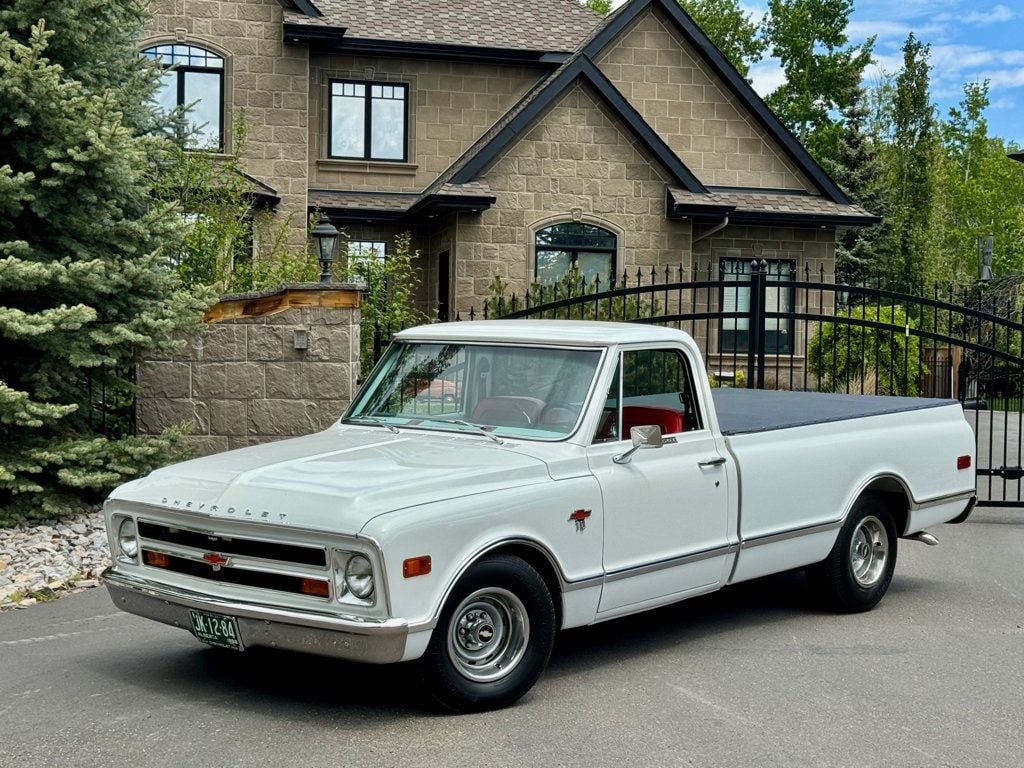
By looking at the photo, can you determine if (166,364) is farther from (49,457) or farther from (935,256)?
(935,256)

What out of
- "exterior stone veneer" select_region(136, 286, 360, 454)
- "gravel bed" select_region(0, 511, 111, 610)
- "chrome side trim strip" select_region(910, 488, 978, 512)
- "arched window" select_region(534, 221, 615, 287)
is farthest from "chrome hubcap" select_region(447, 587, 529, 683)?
"arched window" select_region(534, 221, 615, 287)

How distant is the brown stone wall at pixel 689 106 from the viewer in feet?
84.9

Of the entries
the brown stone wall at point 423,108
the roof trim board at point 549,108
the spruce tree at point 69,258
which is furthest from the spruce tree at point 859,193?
the spruce tree at point 69,258

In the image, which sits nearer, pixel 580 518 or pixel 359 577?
pixel 359 577

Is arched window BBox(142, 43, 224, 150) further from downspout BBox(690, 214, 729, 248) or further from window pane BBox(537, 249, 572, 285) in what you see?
downspout BBox(690, 214, 729, 248)

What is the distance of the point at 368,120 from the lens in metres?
25.9

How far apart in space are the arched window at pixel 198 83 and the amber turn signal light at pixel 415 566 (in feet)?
61.3

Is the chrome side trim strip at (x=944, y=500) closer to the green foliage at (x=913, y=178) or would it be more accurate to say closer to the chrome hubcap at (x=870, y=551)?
the chrome hubcap at (x=870, y=551)

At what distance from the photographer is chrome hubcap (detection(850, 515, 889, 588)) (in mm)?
8195

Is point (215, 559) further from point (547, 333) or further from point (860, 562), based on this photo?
point (860, 562)

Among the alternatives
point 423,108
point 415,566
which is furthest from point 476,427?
point 423,108

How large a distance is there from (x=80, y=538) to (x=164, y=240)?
2684 millimetres

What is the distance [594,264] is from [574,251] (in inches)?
19.6

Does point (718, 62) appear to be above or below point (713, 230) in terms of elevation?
above
